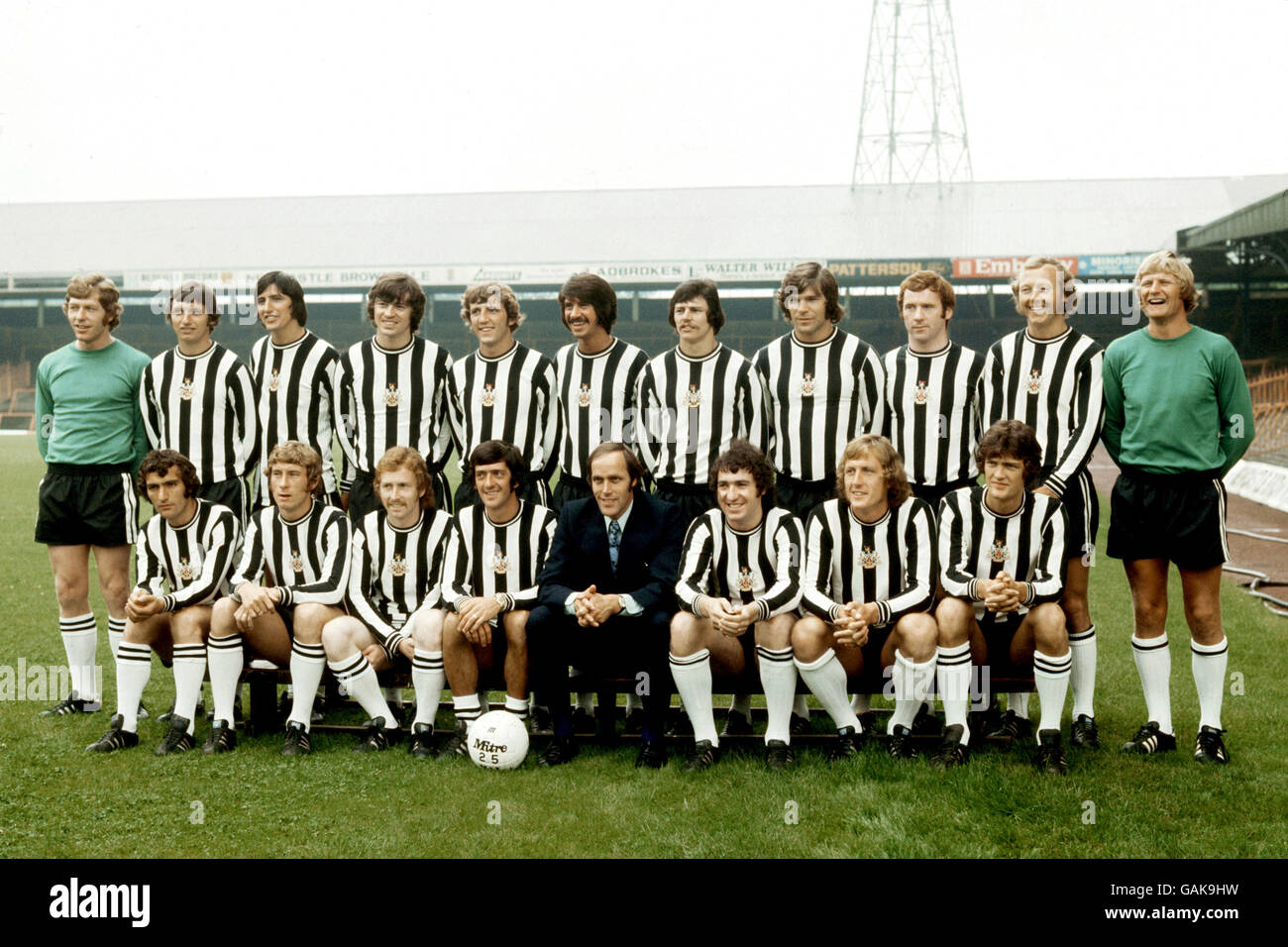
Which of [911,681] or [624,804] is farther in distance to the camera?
[911,681]

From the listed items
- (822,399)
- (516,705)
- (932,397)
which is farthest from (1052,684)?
(516,705)

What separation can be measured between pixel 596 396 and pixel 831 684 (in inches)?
56.0

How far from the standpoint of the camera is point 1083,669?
400 centimetres

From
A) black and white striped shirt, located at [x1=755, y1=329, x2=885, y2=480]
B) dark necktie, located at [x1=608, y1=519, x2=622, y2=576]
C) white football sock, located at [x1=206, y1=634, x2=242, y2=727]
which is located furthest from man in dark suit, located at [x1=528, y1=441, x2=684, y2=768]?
white football sock, located at [x1=206, y1=634, x2=242, y2=727]

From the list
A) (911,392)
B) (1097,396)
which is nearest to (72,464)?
(911,392)

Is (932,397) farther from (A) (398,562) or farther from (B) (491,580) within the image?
(A) (398,562)

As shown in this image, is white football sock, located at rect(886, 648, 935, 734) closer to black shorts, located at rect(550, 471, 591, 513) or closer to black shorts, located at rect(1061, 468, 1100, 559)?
black shorts, located at rect(1061, 468, 1100, 559)

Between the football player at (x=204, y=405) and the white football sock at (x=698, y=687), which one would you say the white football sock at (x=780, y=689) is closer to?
the white football sock at (x=698, y=687)

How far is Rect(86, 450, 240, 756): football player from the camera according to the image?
13.1ft

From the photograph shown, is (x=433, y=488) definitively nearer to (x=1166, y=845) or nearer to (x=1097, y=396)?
(x=1097, y=396)

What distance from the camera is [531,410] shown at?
14.3 ft

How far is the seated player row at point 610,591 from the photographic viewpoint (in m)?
3.72

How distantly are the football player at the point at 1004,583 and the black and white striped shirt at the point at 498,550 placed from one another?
1.44 meters

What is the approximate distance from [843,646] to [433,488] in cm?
171
